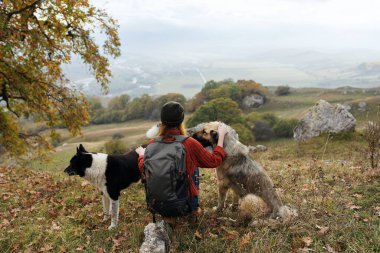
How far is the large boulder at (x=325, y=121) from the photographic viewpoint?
26.0 metres

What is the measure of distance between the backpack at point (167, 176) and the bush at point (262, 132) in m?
57.0

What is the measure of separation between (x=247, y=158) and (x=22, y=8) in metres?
10.8

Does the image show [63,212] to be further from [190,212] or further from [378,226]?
[378,226]

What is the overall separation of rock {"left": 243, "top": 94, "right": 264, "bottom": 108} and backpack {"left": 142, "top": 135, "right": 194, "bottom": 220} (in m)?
97.2

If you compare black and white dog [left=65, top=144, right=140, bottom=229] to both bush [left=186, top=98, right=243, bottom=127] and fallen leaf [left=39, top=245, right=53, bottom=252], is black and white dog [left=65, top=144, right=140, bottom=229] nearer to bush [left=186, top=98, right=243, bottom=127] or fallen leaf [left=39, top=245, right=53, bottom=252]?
fallen leaf [left=39, top=245, right=53, bottom=252]

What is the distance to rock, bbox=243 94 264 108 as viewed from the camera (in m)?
100

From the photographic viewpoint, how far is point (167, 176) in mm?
4977

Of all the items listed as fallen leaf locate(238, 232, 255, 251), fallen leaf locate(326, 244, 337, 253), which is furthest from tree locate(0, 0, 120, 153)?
fallen leaf locate(326, 244, 337, 253)

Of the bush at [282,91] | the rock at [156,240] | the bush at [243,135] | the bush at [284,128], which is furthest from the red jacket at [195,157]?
the bush at [282,91]

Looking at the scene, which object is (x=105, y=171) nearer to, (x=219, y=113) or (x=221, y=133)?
(x=221, y=133)

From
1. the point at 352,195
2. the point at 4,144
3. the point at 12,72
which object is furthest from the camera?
the point at 4,144

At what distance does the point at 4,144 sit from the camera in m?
14.9

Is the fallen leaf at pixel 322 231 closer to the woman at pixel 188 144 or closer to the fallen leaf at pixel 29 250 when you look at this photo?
the woman at pixel 188 144

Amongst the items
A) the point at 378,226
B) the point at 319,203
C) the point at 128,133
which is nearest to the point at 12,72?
the point at 319,203
